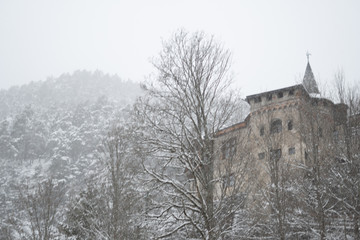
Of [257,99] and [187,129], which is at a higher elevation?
[257,99]

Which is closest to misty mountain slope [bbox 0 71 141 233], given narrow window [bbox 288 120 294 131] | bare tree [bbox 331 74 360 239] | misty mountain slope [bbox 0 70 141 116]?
misty mountain slope [bbox 0 70 141 116]

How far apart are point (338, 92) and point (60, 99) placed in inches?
5967

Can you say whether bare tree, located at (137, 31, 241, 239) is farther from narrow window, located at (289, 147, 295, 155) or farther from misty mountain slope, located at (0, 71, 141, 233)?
misty mountain slope, located at (0, 71, 141, 233)

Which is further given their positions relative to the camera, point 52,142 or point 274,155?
point 52,142

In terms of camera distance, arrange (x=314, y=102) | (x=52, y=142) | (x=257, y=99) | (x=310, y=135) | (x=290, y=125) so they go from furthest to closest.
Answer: (x=52, y=142) → (x=257, y=99) → (x=290, y=125) → (x=314, y=102) → (x=310, y=135)

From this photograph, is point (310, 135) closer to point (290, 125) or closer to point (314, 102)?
point (314, 102)

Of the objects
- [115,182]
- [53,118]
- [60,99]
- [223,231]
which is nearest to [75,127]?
[53,118]

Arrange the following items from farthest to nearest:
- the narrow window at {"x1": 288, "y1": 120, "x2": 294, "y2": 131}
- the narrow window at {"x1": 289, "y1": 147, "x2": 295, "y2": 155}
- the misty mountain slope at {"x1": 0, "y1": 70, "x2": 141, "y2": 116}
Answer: the misty mountain slope at {"x1": 0, "y1": 70, "x2": 141, "y2": 116} → the narrow window at {"x1": 288, "y1": 120, "x2": 294, "y2": 131} → the narrow window at {"x1": 289, "y1": 147, "x2": 295, "y2": 155}

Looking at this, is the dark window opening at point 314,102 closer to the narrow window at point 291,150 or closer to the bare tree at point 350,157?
the bare tree at point 350,157

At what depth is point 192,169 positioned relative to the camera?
32.0 ft

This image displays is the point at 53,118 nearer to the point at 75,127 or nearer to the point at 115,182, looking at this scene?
the point at 75,127

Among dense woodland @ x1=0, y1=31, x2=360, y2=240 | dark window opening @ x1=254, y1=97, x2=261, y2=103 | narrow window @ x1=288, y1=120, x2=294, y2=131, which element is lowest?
dense woodland @ x1=0, y1=31, x2=360, y2=240

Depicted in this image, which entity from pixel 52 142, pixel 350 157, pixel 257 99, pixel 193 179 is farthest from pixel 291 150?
pixel 52 142

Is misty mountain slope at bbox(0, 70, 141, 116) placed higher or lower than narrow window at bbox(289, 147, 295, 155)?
higher
